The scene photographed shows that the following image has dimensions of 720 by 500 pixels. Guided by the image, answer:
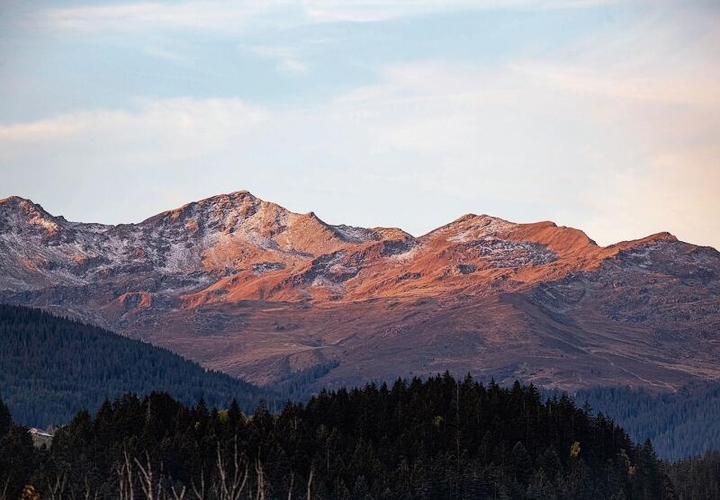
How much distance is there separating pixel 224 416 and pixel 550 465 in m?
42.4

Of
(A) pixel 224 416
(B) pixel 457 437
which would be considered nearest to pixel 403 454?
(B) pixel 457 437

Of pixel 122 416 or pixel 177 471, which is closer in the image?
pixel 177 471

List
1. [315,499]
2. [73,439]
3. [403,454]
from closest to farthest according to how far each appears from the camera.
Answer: [315,499], [73,439], [403,454]

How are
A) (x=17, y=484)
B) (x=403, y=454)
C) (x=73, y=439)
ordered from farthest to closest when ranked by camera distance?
(x=403, y=454), (x=73, y=439), (x=17, y=484)

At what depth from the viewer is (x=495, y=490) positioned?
602 feet

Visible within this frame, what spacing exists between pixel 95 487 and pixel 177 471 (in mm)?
14980

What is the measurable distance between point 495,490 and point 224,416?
36.4 m

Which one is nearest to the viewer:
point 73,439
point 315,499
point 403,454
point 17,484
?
point 17,484

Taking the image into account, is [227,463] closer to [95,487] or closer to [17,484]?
[95,487]

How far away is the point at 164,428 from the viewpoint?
7279 inches

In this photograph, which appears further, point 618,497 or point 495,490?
point 618,497

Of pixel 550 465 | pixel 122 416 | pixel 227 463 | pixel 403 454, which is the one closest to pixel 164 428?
pixel 122 416

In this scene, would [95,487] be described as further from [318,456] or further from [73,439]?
[318,456]

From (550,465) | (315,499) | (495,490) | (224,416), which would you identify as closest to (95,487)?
(315,499)
